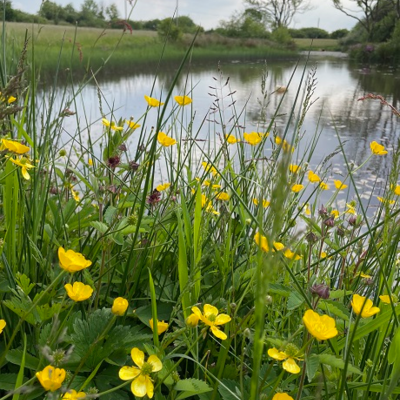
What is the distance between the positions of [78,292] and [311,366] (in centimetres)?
27

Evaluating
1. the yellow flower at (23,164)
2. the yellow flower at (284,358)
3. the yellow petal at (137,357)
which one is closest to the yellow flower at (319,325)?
the yellow flower at (284,358)

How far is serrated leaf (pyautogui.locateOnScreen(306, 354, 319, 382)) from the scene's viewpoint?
475 millimetres

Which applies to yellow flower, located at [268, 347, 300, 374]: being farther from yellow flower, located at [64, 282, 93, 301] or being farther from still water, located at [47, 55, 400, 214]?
still water, located at [47, 55, 400, 214]

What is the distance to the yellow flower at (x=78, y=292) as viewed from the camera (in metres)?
0.44

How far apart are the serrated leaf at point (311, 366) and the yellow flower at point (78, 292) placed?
26 cm

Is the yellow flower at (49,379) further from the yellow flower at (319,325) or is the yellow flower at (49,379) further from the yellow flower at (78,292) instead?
the yellow flower at (319,325)

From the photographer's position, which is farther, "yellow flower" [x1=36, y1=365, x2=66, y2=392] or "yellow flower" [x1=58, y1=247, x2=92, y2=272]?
"yellow flower" [x1=58, y1=247, x2=92, y2=272]

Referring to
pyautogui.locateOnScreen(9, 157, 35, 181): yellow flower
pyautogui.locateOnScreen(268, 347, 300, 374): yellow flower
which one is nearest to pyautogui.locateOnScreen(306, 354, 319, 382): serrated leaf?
pyautogui.locateOnScreen(268, 347, 300, 374): yellow flower

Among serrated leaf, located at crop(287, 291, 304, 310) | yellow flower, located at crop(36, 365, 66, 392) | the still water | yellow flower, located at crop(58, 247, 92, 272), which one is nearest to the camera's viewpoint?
yellow flower, located at crop(36, 365, 66, 392)

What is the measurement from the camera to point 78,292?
1.49 feet

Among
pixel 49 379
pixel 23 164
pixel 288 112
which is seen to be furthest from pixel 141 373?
pixel 288 112

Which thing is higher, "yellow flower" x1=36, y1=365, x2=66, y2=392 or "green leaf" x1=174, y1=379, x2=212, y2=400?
"yellow flower" x1=36, y1=365, x2=66, y2=392

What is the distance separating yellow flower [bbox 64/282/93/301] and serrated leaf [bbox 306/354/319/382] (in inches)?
10.1

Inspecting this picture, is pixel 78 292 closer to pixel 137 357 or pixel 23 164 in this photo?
pixel 137 357
